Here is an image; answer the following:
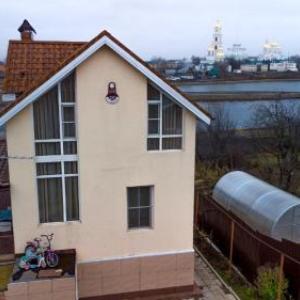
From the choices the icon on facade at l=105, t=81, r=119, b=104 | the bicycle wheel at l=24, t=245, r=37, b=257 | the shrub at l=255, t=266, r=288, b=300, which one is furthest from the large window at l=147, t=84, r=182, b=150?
the shrub at l=255, t=266, r=288, b=300

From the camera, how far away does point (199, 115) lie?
11.5 meters

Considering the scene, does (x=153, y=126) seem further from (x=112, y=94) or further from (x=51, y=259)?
(x=51, y=259)

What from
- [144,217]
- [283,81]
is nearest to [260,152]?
[144,217]

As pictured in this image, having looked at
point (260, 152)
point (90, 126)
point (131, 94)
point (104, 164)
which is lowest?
point (260, 152)

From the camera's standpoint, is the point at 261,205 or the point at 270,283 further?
the point at 261,205

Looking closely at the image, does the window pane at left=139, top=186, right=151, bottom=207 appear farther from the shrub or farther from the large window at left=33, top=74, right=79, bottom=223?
the shrub

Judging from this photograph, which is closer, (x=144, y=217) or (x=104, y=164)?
(x=104, y=164)

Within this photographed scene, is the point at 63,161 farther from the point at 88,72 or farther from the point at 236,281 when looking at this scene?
the point at 236,281

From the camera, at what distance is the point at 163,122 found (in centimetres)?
1166

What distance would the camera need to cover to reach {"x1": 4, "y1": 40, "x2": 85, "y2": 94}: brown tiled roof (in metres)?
12.2

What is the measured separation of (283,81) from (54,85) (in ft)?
382

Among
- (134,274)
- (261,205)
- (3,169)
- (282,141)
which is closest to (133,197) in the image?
(134,274)

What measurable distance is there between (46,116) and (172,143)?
365cm

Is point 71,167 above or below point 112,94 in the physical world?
below
